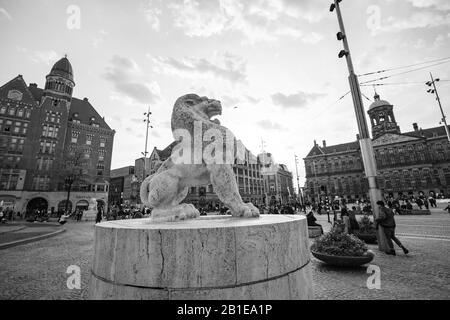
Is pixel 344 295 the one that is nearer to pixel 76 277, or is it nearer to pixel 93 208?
pixel 76 277

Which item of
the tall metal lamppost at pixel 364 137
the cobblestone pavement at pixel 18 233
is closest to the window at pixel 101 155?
the cobblestone pavement at pixel 18 233

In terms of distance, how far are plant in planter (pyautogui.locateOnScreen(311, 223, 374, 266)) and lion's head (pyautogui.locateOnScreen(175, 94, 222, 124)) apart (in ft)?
15.3

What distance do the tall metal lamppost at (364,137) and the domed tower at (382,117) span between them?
6704 centimetres

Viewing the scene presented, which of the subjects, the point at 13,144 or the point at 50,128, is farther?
the point at 50,128

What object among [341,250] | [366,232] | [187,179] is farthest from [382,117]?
[187,179]

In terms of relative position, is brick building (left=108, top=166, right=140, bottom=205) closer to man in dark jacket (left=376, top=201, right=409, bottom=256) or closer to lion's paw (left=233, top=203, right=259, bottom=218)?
man in dark jacket (left=376, top=201, right=409, bottom=256)

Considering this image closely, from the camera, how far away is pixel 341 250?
556cm

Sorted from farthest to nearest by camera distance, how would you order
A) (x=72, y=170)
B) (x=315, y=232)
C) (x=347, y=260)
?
(x=72, y=170) < (x=315, y=232) < (x=347, y=260)

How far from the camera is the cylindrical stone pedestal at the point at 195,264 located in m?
2.01

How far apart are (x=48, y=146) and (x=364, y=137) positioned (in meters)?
48.7

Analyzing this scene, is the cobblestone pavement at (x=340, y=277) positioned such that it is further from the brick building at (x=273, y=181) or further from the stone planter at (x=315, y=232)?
the brick building at (x=273, y=181)

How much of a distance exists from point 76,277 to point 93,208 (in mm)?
27637

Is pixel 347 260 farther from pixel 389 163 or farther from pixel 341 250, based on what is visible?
pixel 389 163

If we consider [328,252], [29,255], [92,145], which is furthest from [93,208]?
[328,252]
